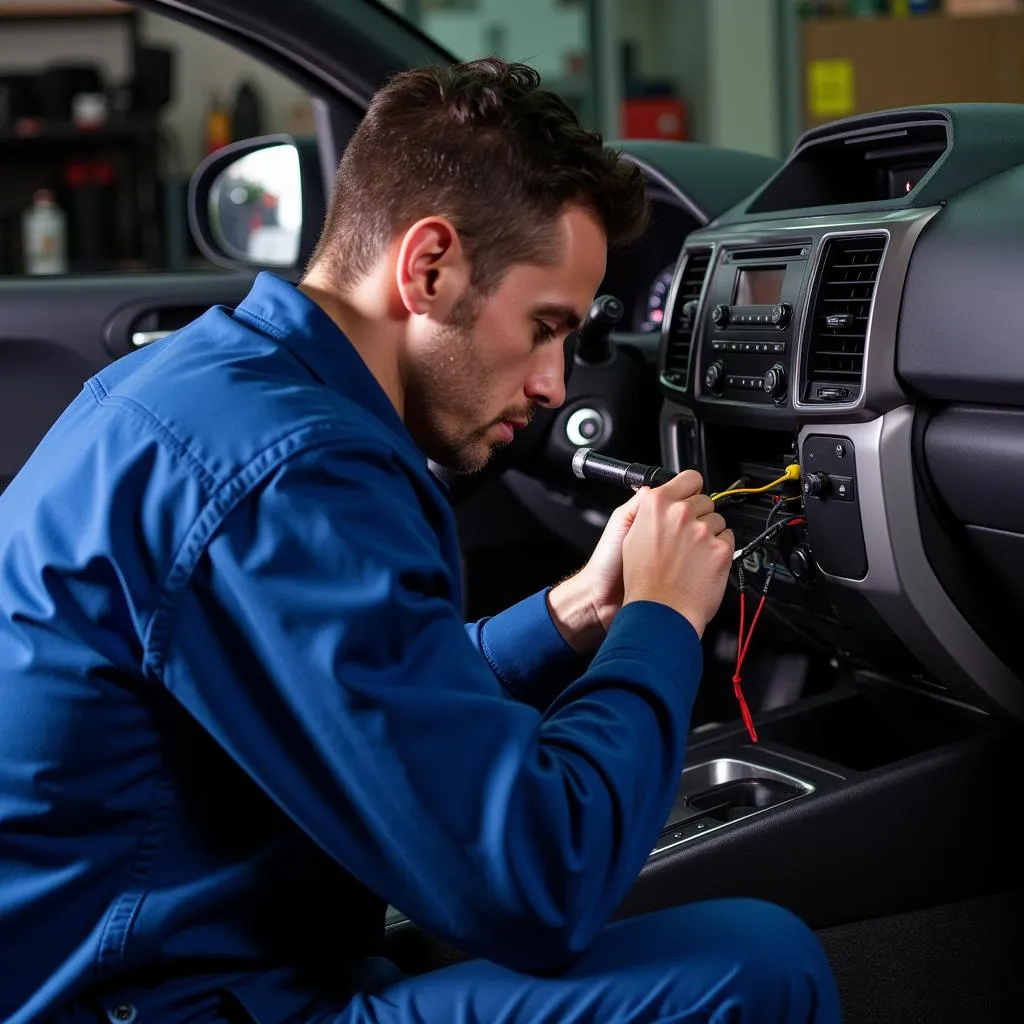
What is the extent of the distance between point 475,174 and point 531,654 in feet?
1.24

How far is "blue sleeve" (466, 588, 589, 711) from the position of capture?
113 cm

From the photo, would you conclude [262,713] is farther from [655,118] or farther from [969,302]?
[655,118]

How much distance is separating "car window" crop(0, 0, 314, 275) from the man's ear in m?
4.89

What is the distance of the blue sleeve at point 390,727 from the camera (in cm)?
78

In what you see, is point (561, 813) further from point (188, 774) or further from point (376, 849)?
point (188, 774)

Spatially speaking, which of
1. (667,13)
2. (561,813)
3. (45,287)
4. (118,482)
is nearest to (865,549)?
(561,813)

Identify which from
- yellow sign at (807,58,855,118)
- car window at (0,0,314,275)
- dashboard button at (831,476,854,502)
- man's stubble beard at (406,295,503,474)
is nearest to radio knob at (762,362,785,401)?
dashboard button at (831,476,854,502)

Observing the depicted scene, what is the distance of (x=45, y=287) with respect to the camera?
189cm

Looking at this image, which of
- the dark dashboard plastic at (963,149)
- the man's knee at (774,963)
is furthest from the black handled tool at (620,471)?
the man's knee at (774,963)

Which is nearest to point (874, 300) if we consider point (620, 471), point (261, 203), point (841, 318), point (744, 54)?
point (841, 318)

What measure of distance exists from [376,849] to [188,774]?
133mm

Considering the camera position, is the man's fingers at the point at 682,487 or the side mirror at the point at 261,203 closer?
the man's fingers at the point at 682,487

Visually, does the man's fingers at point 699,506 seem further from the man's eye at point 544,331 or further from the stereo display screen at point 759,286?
the stereo display screen at point 759,286

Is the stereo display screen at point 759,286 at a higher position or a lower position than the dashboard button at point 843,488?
higher
